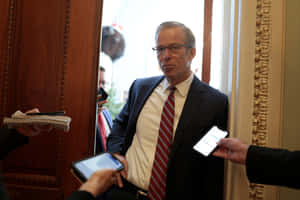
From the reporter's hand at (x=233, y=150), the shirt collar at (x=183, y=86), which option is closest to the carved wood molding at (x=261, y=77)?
the reporter's hand at (x=233, y=150)

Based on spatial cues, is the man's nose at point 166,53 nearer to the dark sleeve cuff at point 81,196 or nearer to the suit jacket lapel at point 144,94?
the suit jacket lapel at point 144,94

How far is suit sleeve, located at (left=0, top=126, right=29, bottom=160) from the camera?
3.38 ft

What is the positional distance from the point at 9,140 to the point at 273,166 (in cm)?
119

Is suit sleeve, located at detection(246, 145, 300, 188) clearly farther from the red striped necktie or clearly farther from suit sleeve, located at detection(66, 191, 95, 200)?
suit sleeve, located at detection(66, 191, 95, 200)

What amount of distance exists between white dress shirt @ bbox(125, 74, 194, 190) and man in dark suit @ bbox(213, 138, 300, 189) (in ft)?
1.30

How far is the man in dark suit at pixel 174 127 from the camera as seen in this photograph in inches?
46.1

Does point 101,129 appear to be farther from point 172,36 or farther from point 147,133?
point 172,36

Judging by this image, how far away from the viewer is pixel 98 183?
2.58 ft

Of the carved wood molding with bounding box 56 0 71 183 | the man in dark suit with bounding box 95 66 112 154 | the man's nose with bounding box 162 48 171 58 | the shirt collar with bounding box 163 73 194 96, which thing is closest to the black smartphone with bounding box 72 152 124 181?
the carved wood molding with bounding box 56 0 71 183

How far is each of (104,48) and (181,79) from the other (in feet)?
7.10

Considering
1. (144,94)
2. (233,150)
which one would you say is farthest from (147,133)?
(233,150)

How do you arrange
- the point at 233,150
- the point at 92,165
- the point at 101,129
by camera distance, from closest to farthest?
1. the point at 92,165
2. the point at 233,150
3. the point at 101,129

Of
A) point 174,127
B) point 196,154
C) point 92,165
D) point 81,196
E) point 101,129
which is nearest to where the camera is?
point 81,196

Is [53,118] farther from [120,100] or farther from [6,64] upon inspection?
[120,100]
